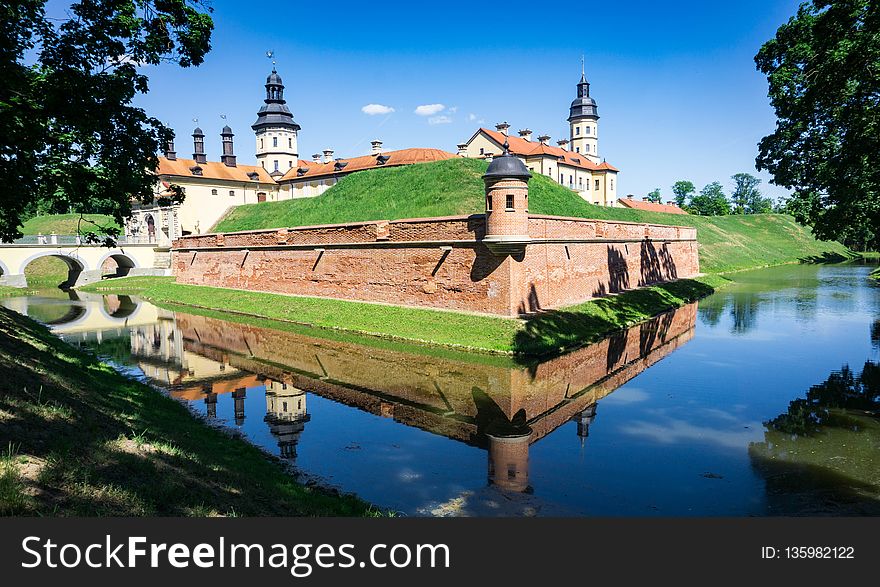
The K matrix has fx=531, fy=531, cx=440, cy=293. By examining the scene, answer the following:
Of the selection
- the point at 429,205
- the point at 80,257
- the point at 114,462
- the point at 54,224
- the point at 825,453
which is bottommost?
the point at 825,453

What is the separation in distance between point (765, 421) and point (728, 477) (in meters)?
2.88

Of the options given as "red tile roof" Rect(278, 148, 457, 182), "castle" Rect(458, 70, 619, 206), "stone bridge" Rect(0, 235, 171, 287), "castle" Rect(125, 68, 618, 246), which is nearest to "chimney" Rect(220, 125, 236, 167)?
"castle" Rect(125, 68, 618, 246)

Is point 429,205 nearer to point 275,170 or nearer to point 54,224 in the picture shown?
point 275,170

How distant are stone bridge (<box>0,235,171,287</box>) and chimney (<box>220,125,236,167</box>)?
1595 cm

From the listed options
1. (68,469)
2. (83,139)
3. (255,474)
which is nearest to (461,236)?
(83,139)

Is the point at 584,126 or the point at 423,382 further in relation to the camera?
the point at 584,126

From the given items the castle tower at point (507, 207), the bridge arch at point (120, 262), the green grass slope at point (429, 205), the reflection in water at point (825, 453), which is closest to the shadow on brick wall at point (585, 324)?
the castle tower at point (507, 207)

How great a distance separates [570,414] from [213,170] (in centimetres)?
4945

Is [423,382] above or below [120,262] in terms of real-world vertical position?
below

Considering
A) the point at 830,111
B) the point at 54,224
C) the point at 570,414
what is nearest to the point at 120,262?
the point at 54,224

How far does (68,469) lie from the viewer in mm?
4727

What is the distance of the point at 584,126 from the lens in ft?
239

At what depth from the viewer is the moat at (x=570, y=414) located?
→ 22.6 feet

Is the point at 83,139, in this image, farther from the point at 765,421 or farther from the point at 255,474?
the point at 765,421
